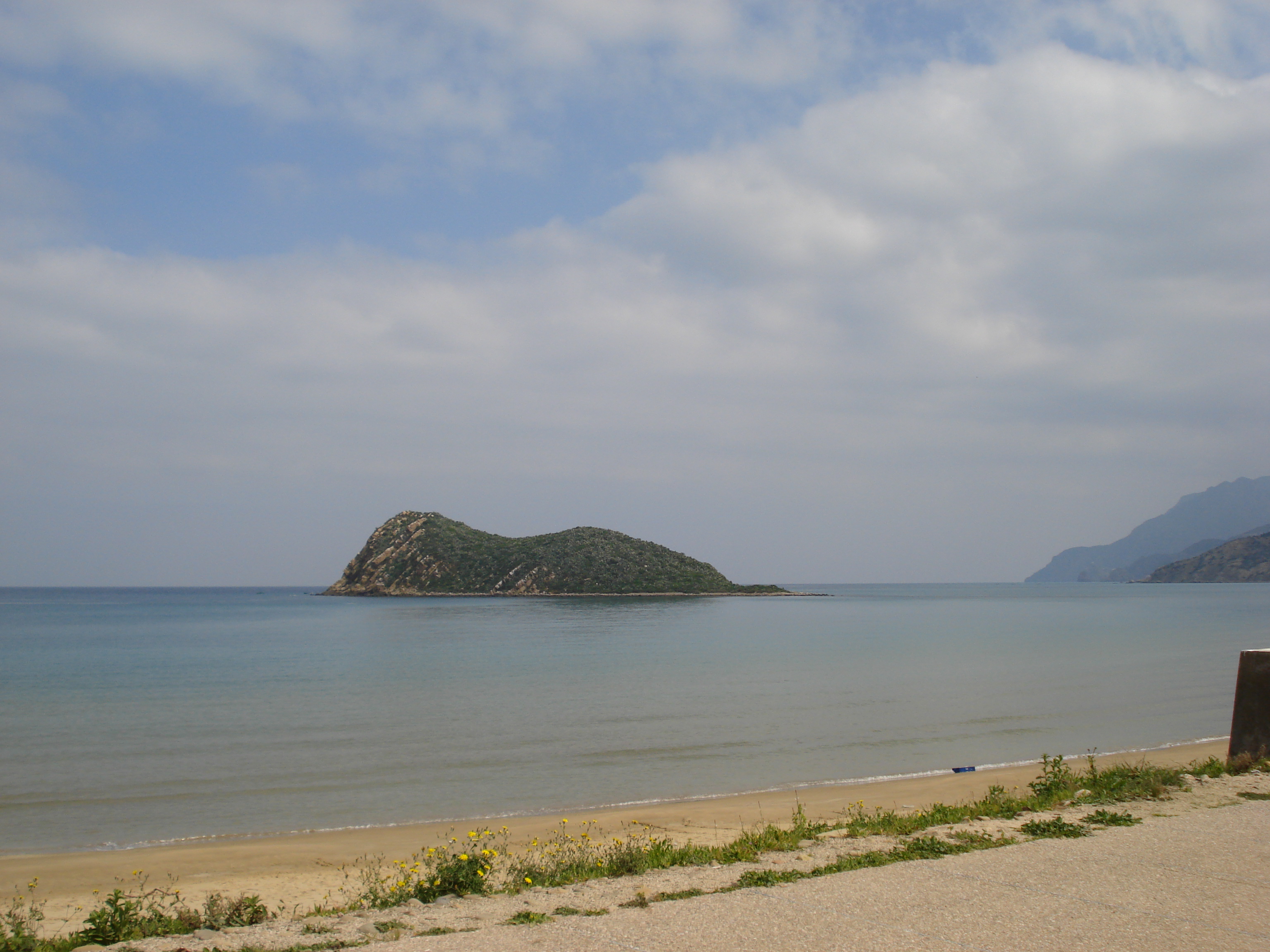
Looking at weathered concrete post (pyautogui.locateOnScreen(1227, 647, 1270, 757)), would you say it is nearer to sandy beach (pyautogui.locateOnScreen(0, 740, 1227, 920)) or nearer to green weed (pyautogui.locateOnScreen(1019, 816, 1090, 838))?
sandy beach (pyautogui.locateOnScreen(0, 740, 1227, 920))

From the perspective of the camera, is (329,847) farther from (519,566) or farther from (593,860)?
(519,566)

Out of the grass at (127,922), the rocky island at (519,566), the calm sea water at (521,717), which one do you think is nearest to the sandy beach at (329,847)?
the calm sea water at (521,717)

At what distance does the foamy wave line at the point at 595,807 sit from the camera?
12.8 meters

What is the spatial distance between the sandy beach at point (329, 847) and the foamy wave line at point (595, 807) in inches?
4.1

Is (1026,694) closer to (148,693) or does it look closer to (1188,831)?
(1188,831)

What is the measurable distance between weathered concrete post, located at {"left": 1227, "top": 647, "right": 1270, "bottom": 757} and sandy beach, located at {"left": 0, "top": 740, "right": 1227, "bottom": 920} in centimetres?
252

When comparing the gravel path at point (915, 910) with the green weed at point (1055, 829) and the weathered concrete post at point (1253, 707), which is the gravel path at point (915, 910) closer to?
the green weed at point (1055, 829)

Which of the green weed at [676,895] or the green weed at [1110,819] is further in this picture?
the green weed at [1110,819]

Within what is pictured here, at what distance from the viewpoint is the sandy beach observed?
10.5 m

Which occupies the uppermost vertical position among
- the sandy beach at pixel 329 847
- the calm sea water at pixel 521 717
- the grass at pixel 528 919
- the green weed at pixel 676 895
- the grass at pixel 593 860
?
the grass at pixel 528 919

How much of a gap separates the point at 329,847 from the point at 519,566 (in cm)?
15827

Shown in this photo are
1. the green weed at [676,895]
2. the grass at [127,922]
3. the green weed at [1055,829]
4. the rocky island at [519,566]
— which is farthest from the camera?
the rocky island at [519,566]

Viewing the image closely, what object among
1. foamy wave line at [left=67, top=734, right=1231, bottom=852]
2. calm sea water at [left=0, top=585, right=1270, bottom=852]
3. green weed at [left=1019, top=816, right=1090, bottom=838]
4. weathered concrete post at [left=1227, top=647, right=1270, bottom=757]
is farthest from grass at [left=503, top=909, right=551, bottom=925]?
weathered concrete post at [left=1227, top=647, right=1270, bottom=757]

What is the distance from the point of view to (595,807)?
46.9 feet
